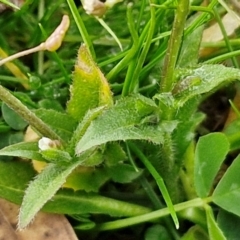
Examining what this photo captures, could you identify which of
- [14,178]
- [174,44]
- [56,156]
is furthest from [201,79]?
[14,178]

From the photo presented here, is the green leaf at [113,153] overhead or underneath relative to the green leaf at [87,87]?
underneath

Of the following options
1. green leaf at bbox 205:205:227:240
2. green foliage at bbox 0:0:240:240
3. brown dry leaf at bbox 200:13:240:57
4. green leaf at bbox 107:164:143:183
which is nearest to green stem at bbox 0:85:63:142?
green foliage at bbox 0:0:240:240

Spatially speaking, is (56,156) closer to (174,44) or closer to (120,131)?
(120,131)

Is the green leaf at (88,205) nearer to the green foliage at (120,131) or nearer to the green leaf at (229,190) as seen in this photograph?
Answer: the green foliage at (120,131)

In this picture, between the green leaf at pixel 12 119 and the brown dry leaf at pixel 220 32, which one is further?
the brown dry leaf at pixel 220 32

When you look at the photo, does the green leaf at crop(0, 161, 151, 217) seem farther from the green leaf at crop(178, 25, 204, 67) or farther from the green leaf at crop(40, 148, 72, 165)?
the green leaf at crop(178, 25, 204, 67)

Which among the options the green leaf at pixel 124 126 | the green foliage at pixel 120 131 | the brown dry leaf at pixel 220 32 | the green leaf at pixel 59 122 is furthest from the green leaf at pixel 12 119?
the brown dry leaf at pixel 220 32

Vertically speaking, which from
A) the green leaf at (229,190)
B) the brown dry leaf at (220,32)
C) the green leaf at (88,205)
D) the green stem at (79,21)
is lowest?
the green leaf at (88,205)
